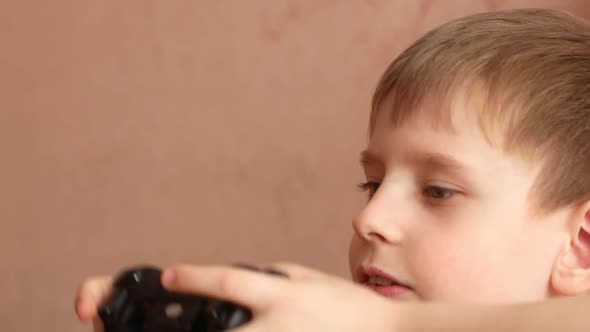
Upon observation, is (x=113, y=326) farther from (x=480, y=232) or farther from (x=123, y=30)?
(x=123, y=30)

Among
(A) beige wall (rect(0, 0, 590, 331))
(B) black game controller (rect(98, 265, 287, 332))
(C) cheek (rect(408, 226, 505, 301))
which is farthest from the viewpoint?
(A) beige wall (rect(0, 0, 590, 331))

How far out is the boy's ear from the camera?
66cm

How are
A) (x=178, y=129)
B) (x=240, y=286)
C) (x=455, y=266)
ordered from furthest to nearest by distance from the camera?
(x=178, y=129)
(x=455, y=266)
(x=240, y=286)

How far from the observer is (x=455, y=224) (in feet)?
2.10

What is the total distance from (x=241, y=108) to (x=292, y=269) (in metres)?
0.73

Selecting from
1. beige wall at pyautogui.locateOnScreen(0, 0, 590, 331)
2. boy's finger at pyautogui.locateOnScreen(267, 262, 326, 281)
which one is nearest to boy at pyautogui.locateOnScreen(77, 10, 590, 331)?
boy's finger at pyautogui.locateOnScreen(267, 262, 326, 281)

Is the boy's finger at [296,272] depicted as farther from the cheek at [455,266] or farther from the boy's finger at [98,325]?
the cheek at [455,266]

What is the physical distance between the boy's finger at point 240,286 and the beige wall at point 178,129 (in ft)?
2.43

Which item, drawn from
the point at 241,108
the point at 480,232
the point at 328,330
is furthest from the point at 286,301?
the point at 241,108

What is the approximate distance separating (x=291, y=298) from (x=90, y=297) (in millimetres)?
115

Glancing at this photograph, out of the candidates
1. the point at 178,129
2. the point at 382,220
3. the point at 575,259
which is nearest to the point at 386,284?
the point at 382,220

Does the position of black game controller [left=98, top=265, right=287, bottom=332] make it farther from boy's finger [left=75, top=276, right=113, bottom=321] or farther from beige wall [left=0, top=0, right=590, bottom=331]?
beige wall [left=0, top=0, right=590, bottom=331]

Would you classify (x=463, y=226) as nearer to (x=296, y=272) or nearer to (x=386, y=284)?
(x=386, y=284)

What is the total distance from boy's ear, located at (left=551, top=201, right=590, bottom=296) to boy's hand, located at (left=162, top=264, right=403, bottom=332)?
1.04 feet
